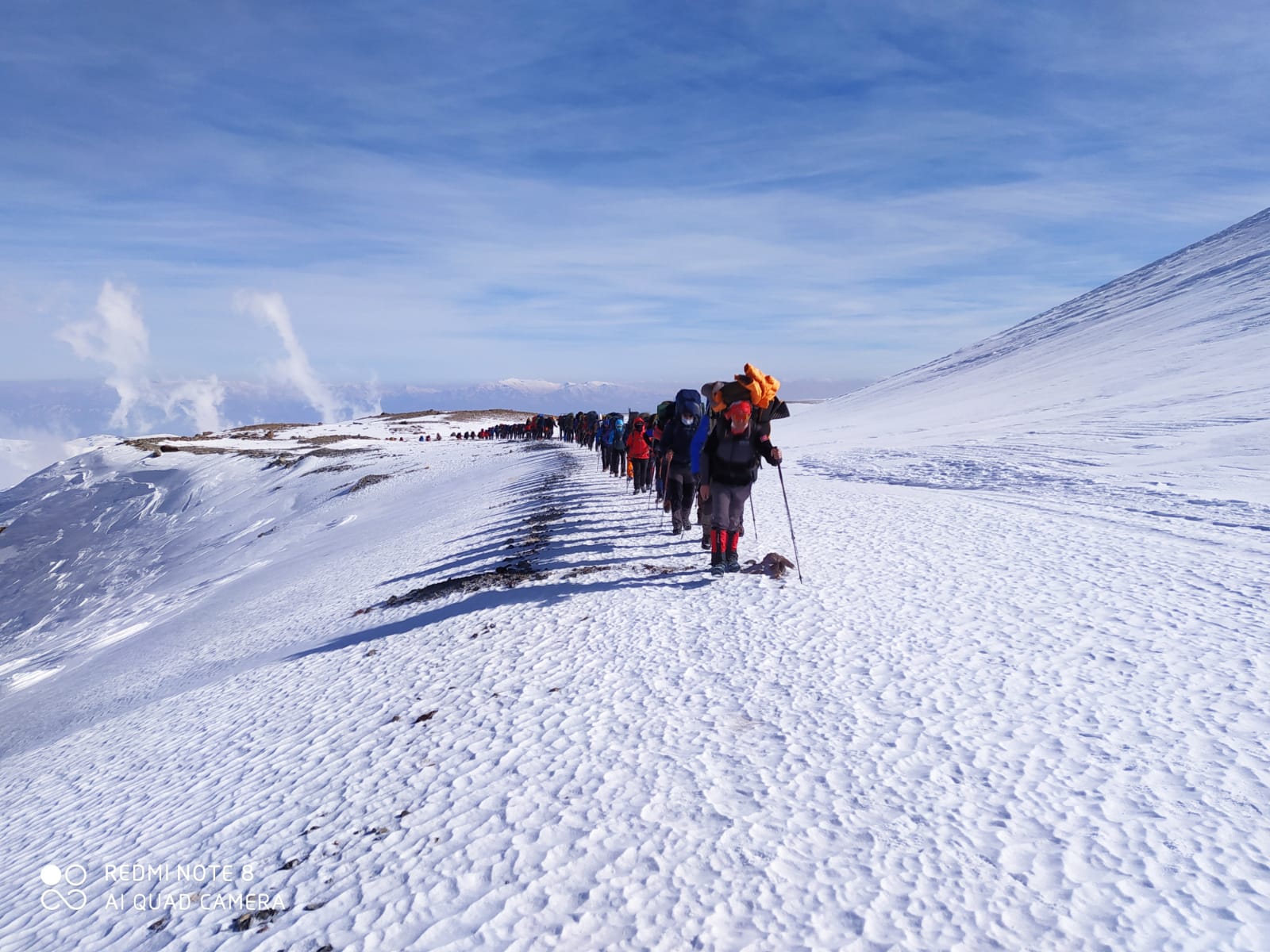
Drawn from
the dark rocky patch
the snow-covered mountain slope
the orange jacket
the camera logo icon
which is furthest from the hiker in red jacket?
the dark rocky patch

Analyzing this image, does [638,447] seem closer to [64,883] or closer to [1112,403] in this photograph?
[64,883]

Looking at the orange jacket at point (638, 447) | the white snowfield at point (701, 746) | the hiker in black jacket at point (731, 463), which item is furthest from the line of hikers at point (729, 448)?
the orange jacket at point (638, 447)

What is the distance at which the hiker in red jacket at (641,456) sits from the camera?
16.3 meters

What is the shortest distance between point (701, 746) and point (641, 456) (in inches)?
463

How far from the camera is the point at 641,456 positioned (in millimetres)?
16344

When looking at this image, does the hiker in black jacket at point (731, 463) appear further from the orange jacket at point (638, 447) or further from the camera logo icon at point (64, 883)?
the orange jacket at point (638, 447)

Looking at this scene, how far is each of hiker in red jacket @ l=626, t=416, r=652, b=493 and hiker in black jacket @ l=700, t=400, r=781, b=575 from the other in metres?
6.86

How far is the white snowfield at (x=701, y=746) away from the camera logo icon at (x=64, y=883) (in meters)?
0.04

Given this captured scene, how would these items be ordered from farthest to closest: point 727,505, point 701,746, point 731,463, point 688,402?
point 688,402
point 727,505
point 731,463
point 701,746

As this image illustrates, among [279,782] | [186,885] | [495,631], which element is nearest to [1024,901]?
[186,885]

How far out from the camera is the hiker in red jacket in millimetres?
16328

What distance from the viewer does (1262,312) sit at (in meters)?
38.3

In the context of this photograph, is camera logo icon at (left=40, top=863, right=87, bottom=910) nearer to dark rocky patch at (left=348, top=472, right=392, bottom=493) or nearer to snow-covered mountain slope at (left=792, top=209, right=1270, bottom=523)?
snow-covered mountain slope at (left=792, top=209, right=1270, bottom=523)

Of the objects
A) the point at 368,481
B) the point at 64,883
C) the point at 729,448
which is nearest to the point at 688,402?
the point at 729,448
